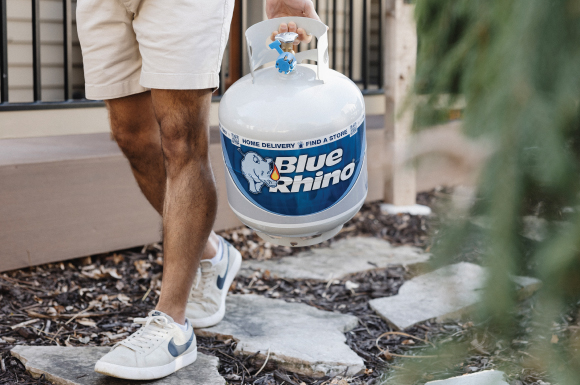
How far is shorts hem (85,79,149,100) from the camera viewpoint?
209 cm

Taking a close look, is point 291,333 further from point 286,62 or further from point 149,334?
point 286,62

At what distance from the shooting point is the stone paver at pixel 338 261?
120 inches

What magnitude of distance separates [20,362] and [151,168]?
0.79m

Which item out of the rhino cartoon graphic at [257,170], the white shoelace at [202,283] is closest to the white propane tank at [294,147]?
the rhino cartoon graphic at [257,170]

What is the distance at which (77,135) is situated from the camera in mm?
3920

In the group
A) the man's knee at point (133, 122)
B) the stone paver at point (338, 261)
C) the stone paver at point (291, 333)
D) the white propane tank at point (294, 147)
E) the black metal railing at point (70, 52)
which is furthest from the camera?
the black metal railing at point (70, 52)

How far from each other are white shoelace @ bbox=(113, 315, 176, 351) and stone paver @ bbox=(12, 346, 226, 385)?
0.37 ft

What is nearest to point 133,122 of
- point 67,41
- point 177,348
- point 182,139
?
point 182,139

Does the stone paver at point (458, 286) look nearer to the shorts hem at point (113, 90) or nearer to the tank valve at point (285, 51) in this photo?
the tank valve at point (285, 51)

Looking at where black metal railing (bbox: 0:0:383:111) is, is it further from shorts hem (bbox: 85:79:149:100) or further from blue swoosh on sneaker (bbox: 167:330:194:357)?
blue swoosh on sneaker (bbox: 167:330:194:357)

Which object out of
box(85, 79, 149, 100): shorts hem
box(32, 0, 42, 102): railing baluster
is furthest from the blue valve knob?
box(32, 0, 42, 102): railing baluster

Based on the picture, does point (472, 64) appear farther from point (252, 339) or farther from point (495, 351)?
point (252, 339)

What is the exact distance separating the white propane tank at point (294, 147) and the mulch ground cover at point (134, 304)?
402mm

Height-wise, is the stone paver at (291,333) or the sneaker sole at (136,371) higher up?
the sneaker sole at (136,371)
